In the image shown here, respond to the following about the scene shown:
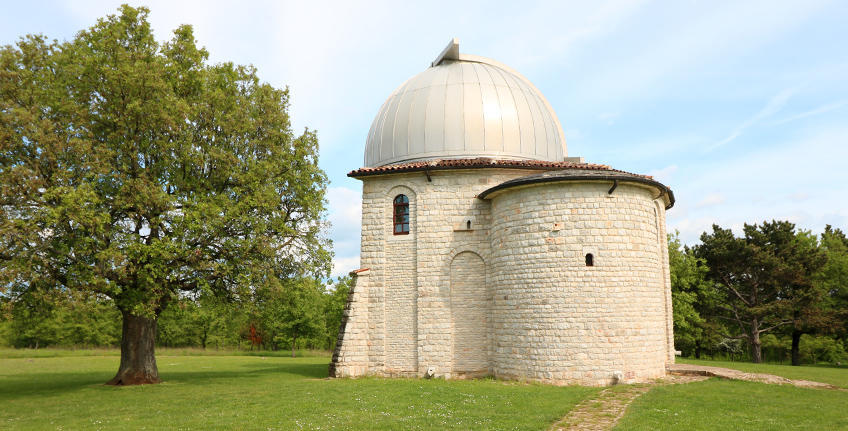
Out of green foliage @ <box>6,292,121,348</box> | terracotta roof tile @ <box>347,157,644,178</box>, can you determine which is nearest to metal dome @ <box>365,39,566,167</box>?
terracotta roof tile @ <box>347,157,644,178</box>

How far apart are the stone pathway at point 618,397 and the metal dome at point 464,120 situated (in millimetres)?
8221

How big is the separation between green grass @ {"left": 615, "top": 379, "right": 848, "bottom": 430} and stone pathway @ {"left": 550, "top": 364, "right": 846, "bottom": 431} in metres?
0.30

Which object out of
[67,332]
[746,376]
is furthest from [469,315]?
[67,332]

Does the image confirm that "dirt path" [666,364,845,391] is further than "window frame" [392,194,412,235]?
No

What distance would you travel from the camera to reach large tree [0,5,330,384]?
1215 centimetres

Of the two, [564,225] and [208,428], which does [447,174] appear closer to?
[564,225]

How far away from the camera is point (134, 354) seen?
49.7 feet

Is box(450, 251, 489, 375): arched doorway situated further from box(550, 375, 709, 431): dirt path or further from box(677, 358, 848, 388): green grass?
box(677, 358, 848, 388): green grass

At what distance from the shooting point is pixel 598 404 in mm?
10922

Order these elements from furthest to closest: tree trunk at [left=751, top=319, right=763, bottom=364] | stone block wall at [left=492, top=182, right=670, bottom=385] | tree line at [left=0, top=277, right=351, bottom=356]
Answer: tree line at [left=0, top=277, right=351, bottom=356] → tree trunk at [left=751, top=319, right=763, bottom=364] → stone block wall at [left=492, top=182, right=670, bottom=385]

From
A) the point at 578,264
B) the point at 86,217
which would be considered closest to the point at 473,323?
the point at 578,264

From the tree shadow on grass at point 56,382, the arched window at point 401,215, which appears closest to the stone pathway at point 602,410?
the arched window at point 401,215

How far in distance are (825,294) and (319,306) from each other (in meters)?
33.6

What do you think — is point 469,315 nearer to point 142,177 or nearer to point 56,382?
point 142,177
